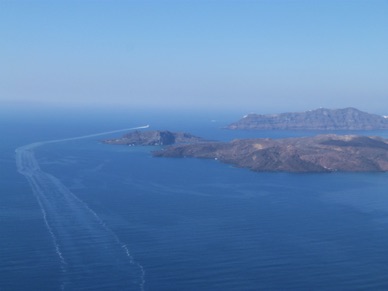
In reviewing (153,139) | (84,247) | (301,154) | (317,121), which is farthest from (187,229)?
(317,121)

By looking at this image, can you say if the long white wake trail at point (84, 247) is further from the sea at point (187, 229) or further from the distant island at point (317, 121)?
the distant island at point (317, 121)

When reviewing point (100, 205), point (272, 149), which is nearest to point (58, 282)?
point (100, 205)

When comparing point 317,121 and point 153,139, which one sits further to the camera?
point 317,121

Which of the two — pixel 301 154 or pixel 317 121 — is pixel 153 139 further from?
pixel 317 121

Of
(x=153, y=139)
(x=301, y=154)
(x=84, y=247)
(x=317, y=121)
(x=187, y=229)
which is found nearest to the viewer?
(x=84, y=247)

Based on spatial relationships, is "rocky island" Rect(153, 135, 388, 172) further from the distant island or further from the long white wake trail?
the distant island

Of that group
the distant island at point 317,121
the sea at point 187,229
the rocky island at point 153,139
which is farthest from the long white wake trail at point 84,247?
the distant island at point 317,121

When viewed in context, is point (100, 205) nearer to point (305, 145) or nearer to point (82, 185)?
point (82, 185)
